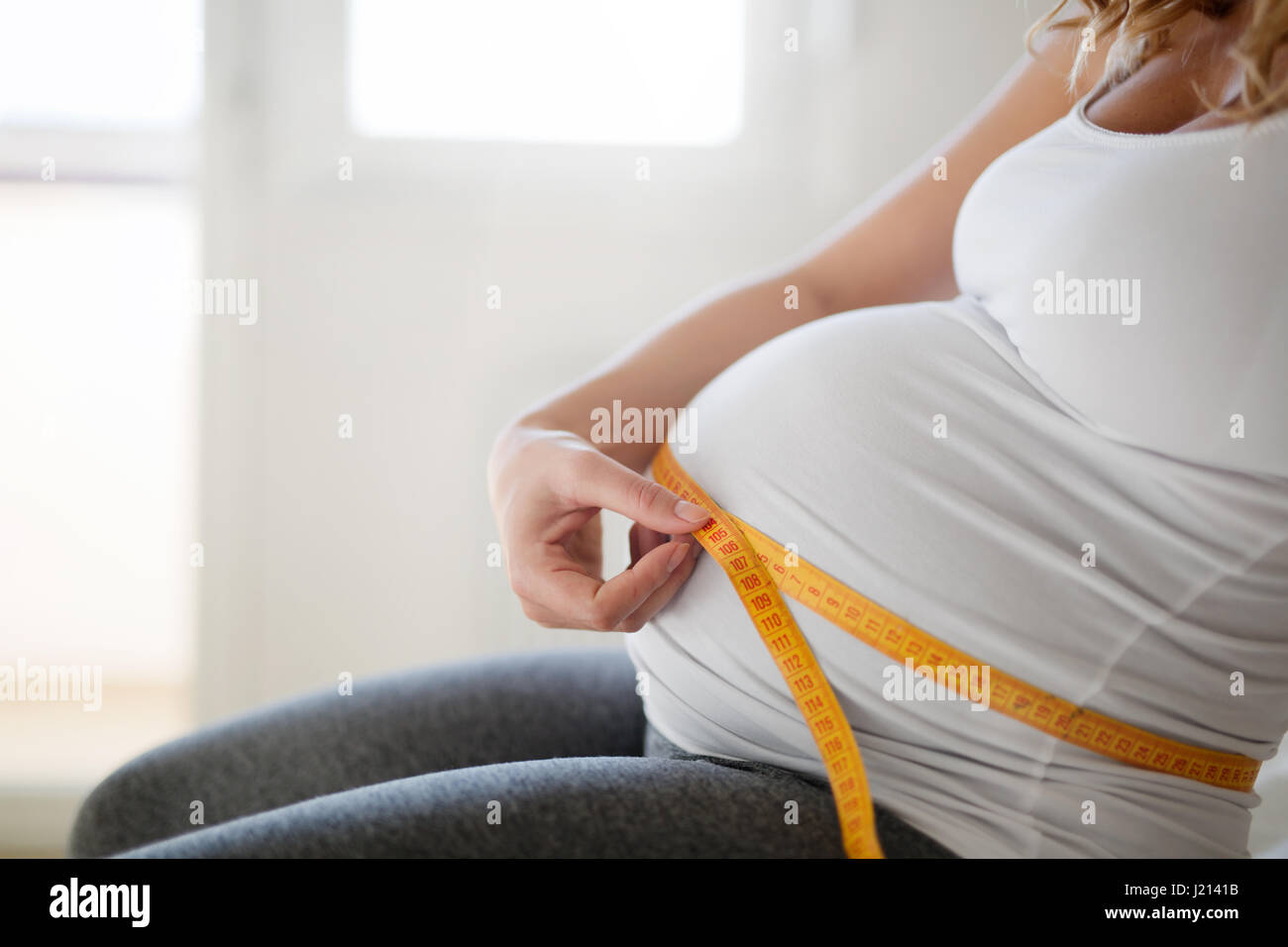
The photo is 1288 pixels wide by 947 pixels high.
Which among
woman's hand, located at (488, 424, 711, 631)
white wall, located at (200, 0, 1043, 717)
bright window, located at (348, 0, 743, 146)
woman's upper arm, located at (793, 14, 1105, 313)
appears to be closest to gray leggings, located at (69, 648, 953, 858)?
woman's hand, located at (488, 424, 711, 631)

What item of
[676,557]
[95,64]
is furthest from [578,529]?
[95,64]

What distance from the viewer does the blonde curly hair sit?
58 cm

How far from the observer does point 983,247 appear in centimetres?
67

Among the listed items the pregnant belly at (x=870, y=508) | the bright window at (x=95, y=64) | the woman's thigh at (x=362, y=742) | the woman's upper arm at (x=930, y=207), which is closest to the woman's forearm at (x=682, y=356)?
the woman's upper arm at (x=930, y=207)

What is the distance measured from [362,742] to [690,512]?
0.39 meters

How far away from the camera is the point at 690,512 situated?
0.64 m

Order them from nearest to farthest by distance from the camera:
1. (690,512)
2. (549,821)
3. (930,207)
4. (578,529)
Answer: (549,821) → (690,512) → (578,529) → (930,207)

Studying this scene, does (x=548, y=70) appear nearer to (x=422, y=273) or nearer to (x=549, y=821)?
(x=422, y=273)

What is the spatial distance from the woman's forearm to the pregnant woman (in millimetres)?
93
